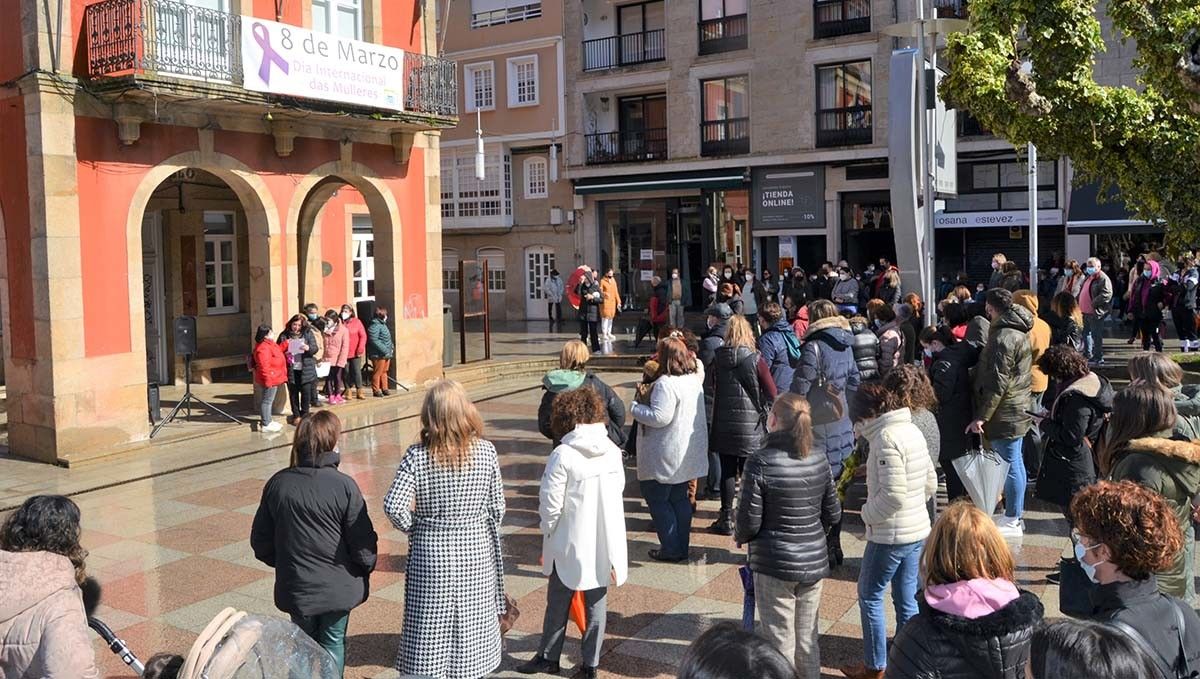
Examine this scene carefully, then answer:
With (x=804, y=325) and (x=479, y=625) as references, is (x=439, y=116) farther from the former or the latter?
(x=479, y=625)

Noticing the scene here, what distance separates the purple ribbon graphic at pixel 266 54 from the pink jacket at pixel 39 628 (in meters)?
11.5

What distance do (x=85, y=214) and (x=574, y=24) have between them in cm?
2131

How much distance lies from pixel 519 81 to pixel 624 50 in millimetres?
3604

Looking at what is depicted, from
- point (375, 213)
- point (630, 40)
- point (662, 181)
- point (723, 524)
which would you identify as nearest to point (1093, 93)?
point (723, 524)

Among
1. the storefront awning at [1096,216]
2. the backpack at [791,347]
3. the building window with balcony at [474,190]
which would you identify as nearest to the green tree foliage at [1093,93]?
the backpack at [791,347]

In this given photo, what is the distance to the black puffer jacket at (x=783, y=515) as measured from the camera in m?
5.41

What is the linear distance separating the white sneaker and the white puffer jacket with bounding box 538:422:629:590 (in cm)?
386

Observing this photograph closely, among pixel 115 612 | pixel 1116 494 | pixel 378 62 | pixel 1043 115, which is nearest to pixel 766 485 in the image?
pixel 1116 494

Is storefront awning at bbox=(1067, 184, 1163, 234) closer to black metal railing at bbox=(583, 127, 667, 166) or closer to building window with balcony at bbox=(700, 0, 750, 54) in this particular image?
building window with balcony at bbox=(700, 0, 750, 54)

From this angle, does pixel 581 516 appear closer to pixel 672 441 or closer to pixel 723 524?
pixel 672 441

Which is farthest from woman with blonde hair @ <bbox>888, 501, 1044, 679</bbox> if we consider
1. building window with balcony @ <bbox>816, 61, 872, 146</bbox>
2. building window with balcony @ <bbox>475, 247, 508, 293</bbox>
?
building window with balcony @ <bbox>475, 247, 508, 293</bbox>

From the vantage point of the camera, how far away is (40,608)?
4.02 m

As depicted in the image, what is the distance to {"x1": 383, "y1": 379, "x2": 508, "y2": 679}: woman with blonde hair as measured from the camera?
5.10m

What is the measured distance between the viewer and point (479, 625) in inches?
204
